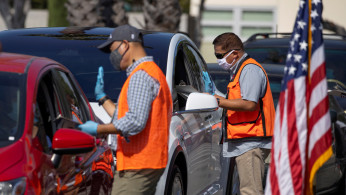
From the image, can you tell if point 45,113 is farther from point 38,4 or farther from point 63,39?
point 38,4

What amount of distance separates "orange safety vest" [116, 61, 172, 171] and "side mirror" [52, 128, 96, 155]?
33cm

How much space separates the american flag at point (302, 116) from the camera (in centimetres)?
489

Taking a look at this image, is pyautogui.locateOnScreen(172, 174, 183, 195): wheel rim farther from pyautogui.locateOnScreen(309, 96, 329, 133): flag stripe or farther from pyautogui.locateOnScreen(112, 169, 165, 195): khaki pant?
pyautogui.locateOnScreen(309, 96, 329, 133): flag stripe

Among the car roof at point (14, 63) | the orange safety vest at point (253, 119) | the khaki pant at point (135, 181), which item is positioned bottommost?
the khaki pant at point (135, 181)

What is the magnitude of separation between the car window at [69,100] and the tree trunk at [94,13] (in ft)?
40.6

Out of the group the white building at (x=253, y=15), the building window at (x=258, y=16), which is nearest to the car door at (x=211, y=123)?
the white building at (x=253, y=15)

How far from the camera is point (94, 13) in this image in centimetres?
1823

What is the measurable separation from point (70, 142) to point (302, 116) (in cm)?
132

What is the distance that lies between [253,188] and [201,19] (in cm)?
2956

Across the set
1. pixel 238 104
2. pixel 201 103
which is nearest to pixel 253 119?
pixel 238 104

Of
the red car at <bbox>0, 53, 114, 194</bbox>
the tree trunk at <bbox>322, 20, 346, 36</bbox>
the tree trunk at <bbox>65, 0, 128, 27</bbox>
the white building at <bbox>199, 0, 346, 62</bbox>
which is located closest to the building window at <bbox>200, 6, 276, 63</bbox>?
the white building at <bbox>199, 0, 346, 62</bbox>

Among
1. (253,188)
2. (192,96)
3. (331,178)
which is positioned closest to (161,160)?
(192,96)

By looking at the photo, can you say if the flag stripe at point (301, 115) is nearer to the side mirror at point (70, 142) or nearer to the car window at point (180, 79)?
the side mirror at point (70, 142)

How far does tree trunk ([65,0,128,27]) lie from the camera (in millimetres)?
18141
